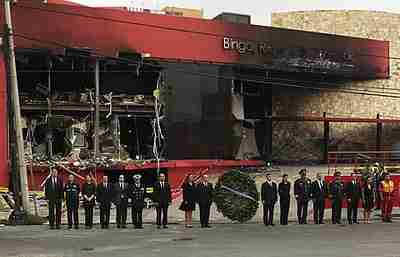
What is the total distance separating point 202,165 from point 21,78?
29.9 ft

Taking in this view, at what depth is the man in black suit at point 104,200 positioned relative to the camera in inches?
730

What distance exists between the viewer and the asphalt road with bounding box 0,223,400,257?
13398mm

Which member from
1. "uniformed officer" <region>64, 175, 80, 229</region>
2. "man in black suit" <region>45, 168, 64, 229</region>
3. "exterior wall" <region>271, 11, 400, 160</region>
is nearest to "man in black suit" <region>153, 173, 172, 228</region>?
"uniformed officer" <region>64, 175, 80, 229</region>

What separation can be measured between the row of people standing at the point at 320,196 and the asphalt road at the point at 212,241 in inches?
32.9

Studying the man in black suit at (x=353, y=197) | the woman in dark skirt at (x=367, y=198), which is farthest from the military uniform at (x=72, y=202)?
the woman in dark skirt at (x=367, y=198)

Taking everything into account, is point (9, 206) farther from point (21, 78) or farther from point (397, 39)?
point (397, 39)

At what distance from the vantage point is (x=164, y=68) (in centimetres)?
2936

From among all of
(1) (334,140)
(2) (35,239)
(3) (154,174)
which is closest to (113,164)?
(3) (154,174)

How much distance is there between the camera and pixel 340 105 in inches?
1590

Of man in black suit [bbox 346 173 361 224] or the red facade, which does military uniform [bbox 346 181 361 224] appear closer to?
man in black suit [bbox 346 173 361 224]

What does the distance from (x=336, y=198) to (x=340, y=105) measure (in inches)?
832

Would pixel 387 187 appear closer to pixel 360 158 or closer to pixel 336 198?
pixel 336 198

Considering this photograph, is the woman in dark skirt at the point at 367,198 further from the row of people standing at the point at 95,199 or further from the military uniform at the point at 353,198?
the row of people standing at the point at 95,199

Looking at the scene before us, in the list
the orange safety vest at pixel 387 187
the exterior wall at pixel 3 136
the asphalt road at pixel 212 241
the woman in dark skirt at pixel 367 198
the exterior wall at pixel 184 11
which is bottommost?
the asphalt road at pixel 212 241
